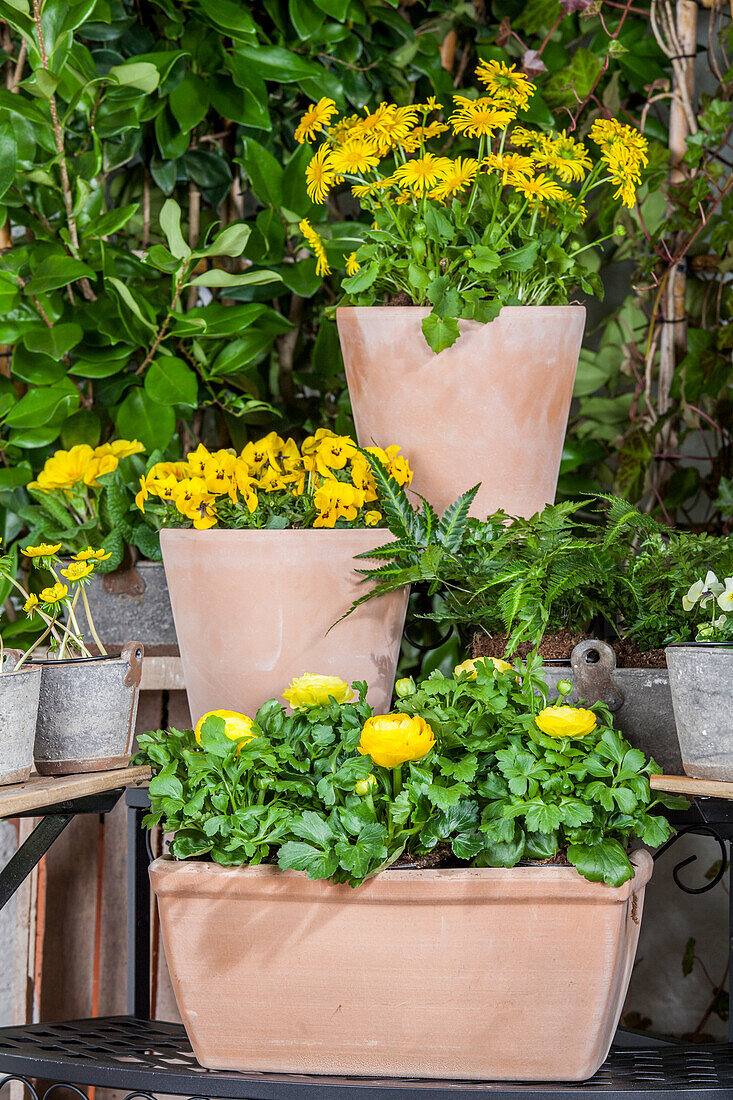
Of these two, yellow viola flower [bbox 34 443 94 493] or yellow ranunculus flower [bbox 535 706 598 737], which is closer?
yellow ranunculus flower [bbox 535 706 598 737]

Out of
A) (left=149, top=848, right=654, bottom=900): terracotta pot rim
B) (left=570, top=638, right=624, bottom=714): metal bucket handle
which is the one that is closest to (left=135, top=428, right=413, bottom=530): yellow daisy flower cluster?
(left=570, top=638, right=624, bottom=714): metal bucket handle

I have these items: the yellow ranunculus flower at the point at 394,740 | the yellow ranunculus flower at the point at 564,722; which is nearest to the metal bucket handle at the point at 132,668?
the yellow ranunculus flower at the point at 394,740

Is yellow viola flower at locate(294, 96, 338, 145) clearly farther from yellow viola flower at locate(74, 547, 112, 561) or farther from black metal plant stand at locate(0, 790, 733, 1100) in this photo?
black metal plant stand at locate(0, 790, 733, 1100)

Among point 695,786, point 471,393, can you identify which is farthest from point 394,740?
point 471,393

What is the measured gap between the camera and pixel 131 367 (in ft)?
4.90

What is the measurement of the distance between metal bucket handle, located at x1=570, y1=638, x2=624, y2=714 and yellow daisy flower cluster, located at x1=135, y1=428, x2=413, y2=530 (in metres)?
0.24

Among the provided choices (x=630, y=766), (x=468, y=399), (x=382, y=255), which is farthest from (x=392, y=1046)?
(x=382, y=255)

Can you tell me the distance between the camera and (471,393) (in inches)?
43.2

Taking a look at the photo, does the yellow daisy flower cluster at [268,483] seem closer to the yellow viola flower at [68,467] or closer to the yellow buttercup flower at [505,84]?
the yellow viola flower at [68,467]

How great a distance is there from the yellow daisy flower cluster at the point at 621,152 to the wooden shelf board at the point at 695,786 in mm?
646

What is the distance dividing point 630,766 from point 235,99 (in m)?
1.14

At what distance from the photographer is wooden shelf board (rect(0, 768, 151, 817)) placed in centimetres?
74

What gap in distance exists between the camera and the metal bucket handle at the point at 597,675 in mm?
900

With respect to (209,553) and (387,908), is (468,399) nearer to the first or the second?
(209,553)
